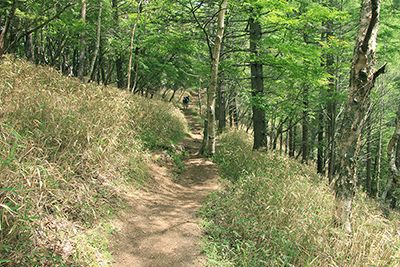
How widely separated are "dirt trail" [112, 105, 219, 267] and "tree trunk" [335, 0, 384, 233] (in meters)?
2.44

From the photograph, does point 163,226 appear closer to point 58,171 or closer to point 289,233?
point 58,171

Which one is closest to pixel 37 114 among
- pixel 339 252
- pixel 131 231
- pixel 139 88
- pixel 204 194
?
pixel 131 231

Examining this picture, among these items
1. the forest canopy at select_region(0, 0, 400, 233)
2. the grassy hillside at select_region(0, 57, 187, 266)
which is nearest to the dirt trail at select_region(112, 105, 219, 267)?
the grassy hillside at select_region(0, 57, 187, 266)

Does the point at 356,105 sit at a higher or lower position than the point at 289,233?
higher

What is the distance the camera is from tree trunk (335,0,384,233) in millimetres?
3143

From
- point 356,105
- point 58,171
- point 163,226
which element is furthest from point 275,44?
point 58,171

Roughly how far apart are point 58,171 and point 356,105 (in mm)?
4539

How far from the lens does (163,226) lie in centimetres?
410

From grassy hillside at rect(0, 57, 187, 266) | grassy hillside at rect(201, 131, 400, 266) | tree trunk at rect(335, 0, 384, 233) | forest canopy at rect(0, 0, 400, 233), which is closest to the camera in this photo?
grassy hillside at rect(0, 57, 187, 266)

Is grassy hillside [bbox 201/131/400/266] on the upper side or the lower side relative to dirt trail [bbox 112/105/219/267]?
upper

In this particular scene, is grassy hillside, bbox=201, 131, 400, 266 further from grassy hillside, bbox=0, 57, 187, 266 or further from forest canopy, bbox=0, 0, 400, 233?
grassy hillside, bbox=0, 57, 187, 266

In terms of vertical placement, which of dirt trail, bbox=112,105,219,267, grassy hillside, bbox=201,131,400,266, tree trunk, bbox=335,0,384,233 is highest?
tree trunk, bbox=335,0,384,233

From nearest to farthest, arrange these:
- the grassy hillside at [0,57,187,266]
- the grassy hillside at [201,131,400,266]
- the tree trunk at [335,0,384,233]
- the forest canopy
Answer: the grassy hillside at [0,57,187,266], the grassy hillside at [201,131,400,266], the tree trunk at [335,0,384,233], the forest canopy

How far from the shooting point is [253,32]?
8422mm
